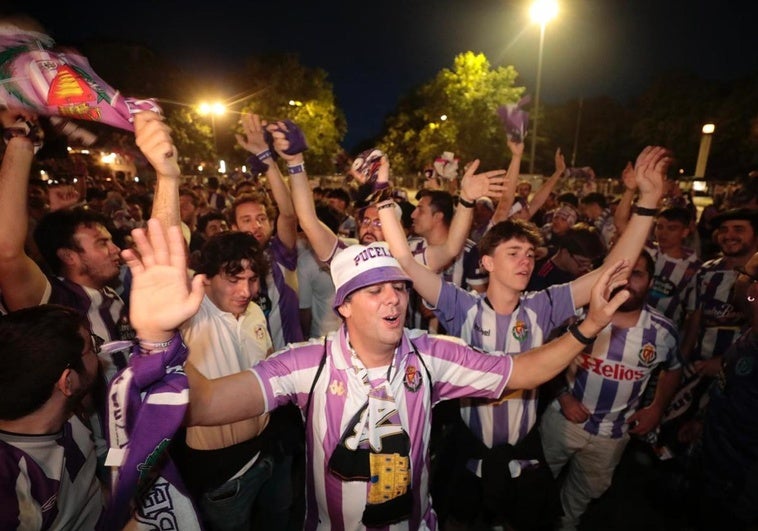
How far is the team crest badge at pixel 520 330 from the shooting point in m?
3.31

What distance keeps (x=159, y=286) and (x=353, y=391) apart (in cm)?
111

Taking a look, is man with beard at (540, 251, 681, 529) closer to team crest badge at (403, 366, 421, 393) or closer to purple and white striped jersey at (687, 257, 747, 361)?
purple and white striped jersey at (687, 257, 747, 361)

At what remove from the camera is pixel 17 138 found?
226 centimetres

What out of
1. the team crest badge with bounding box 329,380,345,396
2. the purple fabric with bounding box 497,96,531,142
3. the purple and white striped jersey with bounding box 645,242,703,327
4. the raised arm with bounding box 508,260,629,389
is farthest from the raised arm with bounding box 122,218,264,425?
the purple and white striped jersey with bounding box 645,242,703,327

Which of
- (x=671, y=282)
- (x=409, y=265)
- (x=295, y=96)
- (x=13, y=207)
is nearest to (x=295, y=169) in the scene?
(x=409, y=265)

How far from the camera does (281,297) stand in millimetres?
4086

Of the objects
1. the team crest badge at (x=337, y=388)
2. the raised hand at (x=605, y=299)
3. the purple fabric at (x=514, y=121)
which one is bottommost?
the team crest badge at (x=337, y=388)

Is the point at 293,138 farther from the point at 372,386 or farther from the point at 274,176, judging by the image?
the point at 372,386

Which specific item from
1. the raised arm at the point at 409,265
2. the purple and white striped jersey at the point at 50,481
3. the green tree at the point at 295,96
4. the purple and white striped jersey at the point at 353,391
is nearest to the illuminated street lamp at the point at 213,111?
the green tree at the point at 295,96

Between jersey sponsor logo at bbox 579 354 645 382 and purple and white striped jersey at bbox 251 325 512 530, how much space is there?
1.63m

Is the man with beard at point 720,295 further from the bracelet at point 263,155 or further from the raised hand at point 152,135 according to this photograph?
the raised hand at point 152,135

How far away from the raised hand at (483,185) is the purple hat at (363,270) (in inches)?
65.2

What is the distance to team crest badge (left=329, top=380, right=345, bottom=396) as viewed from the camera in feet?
7.31

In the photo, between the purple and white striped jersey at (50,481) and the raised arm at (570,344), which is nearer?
the purple and white striped jersey at (50,481)
